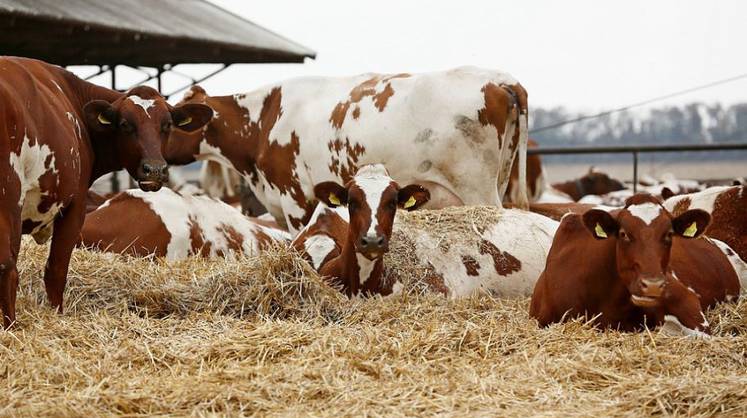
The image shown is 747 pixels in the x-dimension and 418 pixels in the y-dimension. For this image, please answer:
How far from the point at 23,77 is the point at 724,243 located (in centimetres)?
493

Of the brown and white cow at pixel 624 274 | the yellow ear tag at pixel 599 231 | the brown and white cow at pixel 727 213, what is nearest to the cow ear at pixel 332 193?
the brown and white cow at pixel 624 274

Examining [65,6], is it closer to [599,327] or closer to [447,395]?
[599,327]

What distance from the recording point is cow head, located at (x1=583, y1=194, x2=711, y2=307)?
215 inches

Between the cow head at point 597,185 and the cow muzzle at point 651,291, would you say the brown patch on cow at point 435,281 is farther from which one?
the cow head at point 597,185

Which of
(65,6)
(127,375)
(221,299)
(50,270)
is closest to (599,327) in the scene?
(221,299)

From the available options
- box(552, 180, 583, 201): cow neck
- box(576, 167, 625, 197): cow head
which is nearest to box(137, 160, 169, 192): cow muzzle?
box(552, 180, 583, 201): cow neck

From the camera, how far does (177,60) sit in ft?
Result: 51.8

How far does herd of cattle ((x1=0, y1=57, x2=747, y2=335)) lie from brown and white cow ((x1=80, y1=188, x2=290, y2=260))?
18 millimetres

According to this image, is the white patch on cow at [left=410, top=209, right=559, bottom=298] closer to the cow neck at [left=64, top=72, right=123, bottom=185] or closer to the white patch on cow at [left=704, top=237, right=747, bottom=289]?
the white patch on cow at [left=704, top=237, right=747, bottom=289]

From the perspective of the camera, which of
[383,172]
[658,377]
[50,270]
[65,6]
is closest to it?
[658,377]

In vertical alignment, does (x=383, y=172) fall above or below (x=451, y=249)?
above

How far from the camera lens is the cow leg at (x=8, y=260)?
5211 millimetres

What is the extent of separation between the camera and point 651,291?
5.43 m

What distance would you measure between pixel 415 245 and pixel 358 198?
98cm
